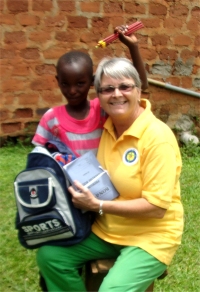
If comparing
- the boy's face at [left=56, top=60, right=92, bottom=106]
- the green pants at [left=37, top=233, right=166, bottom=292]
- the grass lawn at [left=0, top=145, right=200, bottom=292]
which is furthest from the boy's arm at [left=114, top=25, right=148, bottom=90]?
the grass lawn at [left=0, top=145, right=200, bottom=292]

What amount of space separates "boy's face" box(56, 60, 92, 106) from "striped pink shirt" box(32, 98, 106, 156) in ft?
0.33

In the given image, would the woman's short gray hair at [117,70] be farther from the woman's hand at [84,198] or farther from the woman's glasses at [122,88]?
the woman's hand at [84,198]

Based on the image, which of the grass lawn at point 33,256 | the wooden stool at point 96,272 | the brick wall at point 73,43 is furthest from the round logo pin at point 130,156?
the brick wall at point 73,43

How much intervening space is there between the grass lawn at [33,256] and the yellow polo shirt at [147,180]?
3.31 ft

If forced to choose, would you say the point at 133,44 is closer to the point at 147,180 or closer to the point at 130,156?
the point at 130,156

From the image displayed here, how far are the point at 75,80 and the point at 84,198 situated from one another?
661mm

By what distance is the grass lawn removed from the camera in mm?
3422

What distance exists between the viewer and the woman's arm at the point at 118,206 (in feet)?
7.89

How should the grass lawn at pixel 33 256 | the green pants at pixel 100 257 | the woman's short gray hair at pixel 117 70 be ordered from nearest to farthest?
the green pants at pixel 100 257, the woman's short gray hair at pixel 117 70, the grass lawn at pixel 33 256

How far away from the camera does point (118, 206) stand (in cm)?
243

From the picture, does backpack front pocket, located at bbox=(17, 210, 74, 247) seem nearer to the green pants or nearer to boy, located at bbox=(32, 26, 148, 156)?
the green pants

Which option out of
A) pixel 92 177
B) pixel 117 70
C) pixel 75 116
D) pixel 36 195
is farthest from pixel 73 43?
pixel 36 195

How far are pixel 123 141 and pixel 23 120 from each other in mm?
3746

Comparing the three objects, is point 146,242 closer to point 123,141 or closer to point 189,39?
point 123,141
